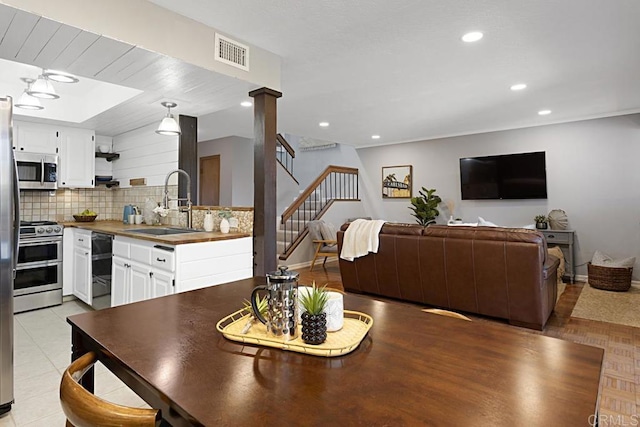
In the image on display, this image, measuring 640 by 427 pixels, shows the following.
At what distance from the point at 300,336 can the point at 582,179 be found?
6045mm

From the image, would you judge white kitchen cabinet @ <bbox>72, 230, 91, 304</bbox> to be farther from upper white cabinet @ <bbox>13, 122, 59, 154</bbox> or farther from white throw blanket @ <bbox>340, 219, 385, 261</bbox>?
white throw blanket @ <bbox>340, 219, 385, 261</bbox>

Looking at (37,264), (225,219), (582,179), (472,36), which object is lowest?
(37,264)

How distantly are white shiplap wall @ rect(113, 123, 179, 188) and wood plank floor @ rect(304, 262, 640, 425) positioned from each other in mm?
3786

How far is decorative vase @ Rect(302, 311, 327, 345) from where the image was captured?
102 cm

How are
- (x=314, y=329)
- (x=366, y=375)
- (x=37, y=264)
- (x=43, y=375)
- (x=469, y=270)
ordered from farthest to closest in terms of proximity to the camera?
1. (x=37, y=264)
2. (x=469, y=270)
3. (x=43, y=375)
4. (x=314, y=329)
5. (x=366, y=375)

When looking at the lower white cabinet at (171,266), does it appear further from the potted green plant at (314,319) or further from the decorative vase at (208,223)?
the potted green plant at (314,319)

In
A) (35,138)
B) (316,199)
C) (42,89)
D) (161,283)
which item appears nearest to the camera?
(161,283)

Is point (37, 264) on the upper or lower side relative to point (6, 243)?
lower

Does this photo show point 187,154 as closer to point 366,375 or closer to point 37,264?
point 37,264

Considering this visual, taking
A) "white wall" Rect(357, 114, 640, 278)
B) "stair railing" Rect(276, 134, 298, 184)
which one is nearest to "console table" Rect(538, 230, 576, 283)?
"white wall" Rect(357, 114, 640, 278)

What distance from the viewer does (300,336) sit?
1074 mm

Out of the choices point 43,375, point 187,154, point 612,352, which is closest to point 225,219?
point 187,154

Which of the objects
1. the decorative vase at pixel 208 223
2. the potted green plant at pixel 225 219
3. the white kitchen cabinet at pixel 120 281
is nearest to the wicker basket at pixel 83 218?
the white kitchen cabinet at pixel 120 281

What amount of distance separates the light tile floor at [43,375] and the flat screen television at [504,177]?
6001 millimetres
